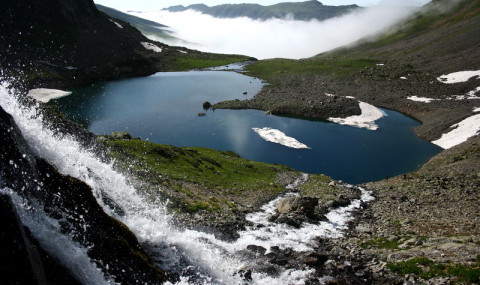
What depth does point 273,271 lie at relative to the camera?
904 inches

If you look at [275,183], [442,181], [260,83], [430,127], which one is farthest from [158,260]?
[260,83]

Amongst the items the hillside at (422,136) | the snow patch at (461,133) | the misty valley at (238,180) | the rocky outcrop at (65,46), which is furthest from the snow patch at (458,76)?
the rocky outcrop at (65,46)

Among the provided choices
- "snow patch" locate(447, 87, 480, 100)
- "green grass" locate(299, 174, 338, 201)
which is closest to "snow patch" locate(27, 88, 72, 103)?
"green grass" locate(299, 174, 338, 201)

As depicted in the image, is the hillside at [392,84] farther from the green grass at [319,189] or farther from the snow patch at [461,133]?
the green grass at [319,189]

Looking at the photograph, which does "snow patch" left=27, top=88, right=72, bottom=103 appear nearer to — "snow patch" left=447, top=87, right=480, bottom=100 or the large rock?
the large rock

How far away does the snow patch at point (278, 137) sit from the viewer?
76.4 meters

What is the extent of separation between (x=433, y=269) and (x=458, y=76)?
392ft

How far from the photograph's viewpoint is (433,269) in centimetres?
1889

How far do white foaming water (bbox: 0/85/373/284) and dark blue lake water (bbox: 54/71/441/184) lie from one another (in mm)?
35307

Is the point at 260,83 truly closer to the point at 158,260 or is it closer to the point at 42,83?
the point at 42,83

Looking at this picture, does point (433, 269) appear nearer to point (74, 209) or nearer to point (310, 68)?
point (74, 209)

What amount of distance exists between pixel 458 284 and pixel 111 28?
196 m

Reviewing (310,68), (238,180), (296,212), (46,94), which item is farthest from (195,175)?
(310,68)

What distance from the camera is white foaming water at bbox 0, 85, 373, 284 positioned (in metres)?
20.7
